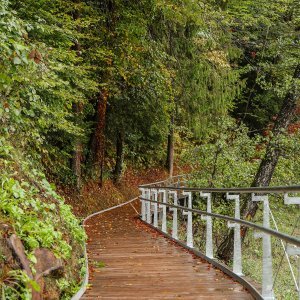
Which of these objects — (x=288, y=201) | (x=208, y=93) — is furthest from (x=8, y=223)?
(x=208, y=93)

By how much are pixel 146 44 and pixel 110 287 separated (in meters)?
12.2

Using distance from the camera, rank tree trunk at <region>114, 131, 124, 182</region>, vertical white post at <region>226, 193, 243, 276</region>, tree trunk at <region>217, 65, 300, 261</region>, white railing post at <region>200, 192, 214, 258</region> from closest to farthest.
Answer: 1. vertical white post at <region>226, 193, 243, 276</region>
2. white railing post at <region>200, 192, 214, 258</region>
3. tree trunk at <region>217, 65, 300, 261</region>
4. tree trunk at <region>114, 131, 124, 182</region>

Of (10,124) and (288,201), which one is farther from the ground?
(10,124)

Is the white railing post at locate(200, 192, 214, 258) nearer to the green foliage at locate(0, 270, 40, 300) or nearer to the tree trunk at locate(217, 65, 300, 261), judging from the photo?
the tree trunk at locate(217, 65, 300, 261)

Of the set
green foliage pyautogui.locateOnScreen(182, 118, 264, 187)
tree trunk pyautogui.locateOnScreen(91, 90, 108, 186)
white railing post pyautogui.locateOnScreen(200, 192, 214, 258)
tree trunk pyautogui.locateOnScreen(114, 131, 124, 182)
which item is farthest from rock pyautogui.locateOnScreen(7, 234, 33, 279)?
tree trunk pyautogui.locateOnScreen(114, 131, 124, 182)

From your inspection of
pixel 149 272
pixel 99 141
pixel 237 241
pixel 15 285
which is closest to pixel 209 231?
pixel 149 272

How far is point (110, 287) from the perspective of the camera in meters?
6.54

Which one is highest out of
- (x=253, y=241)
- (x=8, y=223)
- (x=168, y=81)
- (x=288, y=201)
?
(x=168, y=81)

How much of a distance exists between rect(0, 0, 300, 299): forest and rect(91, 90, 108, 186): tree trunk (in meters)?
0.07

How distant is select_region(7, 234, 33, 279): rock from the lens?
456 cm

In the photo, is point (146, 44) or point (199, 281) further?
point (146, 44)

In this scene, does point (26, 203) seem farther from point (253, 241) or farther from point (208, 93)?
point (208, 93)

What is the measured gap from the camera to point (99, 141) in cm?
2053

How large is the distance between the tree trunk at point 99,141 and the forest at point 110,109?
0.24ft
